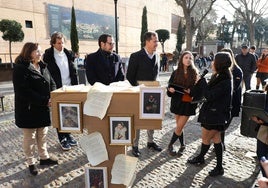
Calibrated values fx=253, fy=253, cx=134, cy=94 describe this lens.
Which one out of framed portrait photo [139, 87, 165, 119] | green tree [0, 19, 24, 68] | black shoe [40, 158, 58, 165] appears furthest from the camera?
Answer: green tree [0, 19, 24, 68]

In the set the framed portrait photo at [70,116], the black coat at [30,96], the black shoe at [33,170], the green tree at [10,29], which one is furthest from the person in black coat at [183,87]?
the green tree at [10,29]

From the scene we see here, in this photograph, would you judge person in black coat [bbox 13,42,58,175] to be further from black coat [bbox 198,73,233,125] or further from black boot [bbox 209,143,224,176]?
black boot [bbox 209,143,224,176]

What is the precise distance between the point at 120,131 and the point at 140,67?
208 cm

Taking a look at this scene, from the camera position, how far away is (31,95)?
3381 millimetres

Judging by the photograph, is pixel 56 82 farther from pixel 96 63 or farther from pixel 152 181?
pixel 152 181

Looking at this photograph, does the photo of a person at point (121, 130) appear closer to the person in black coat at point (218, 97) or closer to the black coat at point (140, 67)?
the person in black coat at point (218, 97)

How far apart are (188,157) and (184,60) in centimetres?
161

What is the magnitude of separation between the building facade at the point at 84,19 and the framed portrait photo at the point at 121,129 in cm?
1962

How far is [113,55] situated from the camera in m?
4.18

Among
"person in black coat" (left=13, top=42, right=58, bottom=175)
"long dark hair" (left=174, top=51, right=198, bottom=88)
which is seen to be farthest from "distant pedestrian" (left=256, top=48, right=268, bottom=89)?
"person in black coat" (left=13, top=42, right=58, bottom=175)

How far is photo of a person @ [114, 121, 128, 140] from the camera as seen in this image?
2223 mm

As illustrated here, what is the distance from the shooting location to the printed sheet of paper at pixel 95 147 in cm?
229

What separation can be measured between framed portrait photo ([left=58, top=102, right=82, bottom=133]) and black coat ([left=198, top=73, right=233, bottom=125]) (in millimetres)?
1806

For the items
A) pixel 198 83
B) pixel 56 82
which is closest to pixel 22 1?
pixel 56 82
